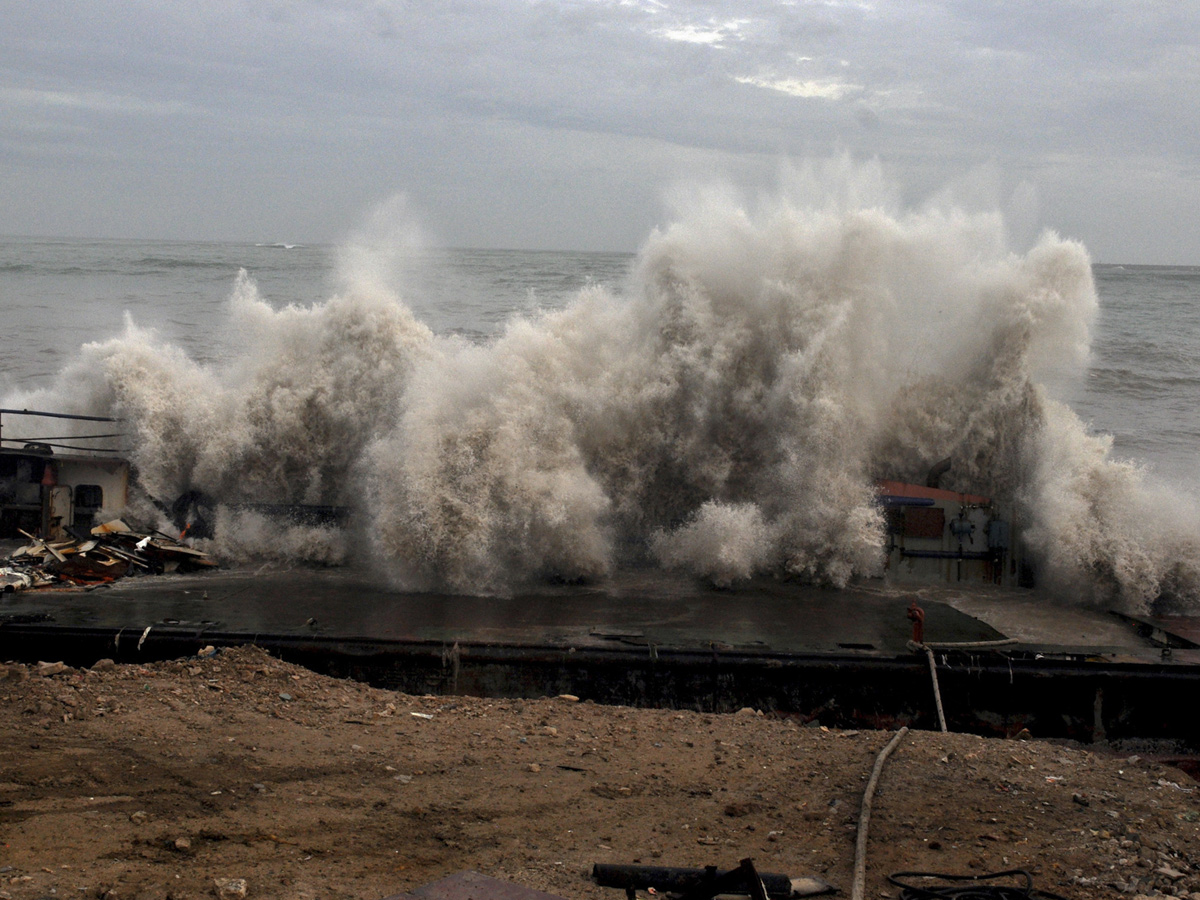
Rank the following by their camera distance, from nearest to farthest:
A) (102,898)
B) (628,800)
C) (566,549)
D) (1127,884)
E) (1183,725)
A: 1. (102,898)
2. (1127,884)
3. (628,800)
4. (1183,725)
5. (566,549)

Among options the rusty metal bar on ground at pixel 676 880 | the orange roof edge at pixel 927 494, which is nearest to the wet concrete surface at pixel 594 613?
the orange roof edge at pixel 927 494

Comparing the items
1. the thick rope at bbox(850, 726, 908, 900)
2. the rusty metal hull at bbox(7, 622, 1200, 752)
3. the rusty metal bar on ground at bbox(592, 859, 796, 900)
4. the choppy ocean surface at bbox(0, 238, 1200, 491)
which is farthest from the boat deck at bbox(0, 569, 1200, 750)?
the choppy ocean surface at bbox(0, 238, 1200, 491)

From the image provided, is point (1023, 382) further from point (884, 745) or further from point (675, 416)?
point (884, 745)

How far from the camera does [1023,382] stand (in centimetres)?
1511

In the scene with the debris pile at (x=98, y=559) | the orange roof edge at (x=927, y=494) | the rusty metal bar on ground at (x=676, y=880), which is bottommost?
the debris pile at (x=98, y=559)

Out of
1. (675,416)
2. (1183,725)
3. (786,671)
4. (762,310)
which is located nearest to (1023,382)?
(762,310)

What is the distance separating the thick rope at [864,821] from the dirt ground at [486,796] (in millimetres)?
85

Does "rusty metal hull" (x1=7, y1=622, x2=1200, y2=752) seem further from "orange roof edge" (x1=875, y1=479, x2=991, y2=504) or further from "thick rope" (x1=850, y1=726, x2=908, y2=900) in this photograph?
"orange roof edge" (x1=875, y1=479, x2=991, y2=504)

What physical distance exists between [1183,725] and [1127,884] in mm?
4599

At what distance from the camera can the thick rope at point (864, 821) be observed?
17.6 ft

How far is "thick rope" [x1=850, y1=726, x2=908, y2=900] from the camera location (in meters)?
5.38

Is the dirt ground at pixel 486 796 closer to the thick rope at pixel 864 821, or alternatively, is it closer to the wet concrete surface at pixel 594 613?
the thick rope at pixel 864 821

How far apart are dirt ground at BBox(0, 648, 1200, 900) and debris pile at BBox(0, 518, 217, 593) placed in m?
3.60

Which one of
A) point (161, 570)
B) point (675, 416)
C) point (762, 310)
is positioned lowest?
point (161, 570)
